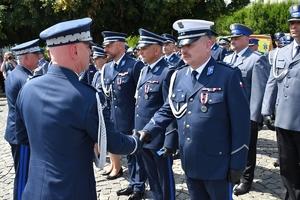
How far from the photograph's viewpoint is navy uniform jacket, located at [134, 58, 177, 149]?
3.76 metres

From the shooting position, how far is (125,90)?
180 inches

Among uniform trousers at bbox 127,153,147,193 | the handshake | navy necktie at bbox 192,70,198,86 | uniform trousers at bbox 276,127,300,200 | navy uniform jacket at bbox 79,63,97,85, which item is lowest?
uniform trousers at bbox 127,153,147,193

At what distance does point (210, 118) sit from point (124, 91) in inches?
83.8

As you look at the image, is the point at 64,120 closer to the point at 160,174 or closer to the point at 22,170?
the point at 22,170

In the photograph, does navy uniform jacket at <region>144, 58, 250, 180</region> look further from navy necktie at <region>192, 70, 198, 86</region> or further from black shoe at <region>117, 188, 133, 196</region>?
black shoe at <region>117, 188, 133, 196</region>

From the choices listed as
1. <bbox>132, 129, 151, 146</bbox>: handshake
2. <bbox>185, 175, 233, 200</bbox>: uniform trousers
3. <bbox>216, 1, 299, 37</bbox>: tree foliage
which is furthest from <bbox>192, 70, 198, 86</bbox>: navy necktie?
<bbox>216, 1, 299, 37</bbox>: tree foliage

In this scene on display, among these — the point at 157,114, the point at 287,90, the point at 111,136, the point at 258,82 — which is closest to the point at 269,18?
the point at 258,82

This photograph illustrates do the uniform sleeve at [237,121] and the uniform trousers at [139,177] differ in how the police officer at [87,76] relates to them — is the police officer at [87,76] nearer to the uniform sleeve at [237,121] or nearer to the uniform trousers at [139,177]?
the uniform trousers at [139,177]

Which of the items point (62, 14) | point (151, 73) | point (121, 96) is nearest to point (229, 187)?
point (151, 73)

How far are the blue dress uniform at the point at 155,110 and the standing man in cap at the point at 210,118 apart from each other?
900 millimetres

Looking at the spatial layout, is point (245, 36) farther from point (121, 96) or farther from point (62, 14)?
point (62, 14)

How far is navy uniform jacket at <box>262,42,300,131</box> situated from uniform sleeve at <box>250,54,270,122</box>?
0.52 meters

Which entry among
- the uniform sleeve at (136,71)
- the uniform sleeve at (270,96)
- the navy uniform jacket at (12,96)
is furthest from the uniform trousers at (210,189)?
the navy uniform jacket at (12,96)

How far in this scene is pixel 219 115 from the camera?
2643 millimetres
